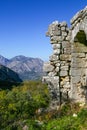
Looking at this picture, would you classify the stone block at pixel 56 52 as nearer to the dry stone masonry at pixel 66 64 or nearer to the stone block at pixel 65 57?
the dry stone masonry at pixel 66 64

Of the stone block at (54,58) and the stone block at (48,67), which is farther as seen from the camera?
the stone block at (48,67)

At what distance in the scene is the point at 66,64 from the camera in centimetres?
1689

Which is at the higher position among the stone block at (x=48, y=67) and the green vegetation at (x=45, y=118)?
the stone block at (x=48, y=67)

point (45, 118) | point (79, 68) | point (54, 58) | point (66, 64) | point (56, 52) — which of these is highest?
point (56, 52)

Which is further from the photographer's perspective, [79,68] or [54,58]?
[54,58]

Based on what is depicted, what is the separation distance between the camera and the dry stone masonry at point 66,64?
53.7ft

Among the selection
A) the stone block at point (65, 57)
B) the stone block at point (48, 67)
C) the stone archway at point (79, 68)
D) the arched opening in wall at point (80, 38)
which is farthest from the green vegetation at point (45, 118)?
the arched opening in wall at point (80, 38)

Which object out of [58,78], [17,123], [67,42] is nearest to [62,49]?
[67,42]

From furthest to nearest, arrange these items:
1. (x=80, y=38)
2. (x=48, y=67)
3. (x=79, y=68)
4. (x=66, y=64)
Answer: (x=48, y=67)
(x=66, y=64)
(x=79, y=68)
(x=80, y=38)

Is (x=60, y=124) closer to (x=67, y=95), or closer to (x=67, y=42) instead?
(x=67, y=95)

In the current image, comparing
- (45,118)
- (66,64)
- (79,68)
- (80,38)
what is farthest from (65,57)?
(45,118)

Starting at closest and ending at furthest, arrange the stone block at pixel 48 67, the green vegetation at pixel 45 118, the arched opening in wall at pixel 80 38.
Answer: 1. the green vegetation at pixel 45 118
2. the arched opening in wall at pixel 80 38
3. the stone block at pixel 48 67

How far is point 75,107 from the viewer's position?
1557 centimetres

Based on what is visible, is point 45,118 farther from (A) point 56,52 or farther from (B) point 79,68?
(A) point 56,52
